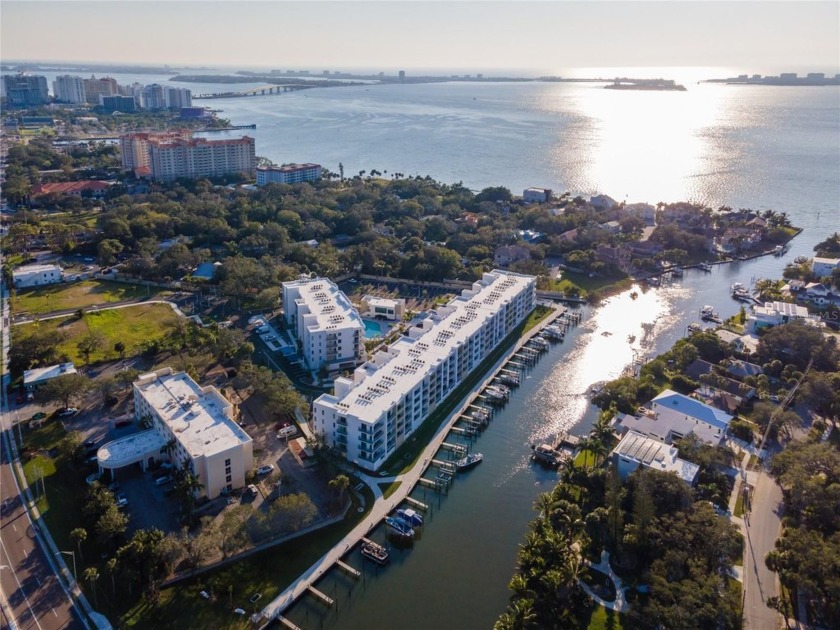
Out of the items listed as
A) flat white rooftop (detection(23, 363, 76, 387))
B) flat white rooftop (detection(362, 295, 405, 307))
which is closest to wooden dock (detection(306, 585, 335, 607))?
flat white rooftop (detection(23, 363, 76, 387))

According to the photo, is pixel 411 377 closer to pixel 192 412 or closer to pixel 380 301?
pixel 192 412

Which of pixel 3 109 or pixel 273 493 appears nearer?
pixel 273 493

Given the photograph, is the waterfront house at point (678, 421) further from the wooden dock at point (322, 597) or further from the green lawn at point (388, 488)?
the wooden dock at point (322, 597)

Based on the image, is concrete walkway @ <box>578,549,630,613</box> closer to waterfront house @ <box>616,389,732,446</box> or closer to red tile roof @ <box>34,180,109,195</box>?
waterfront house @ <box>616,389,732,446</box>

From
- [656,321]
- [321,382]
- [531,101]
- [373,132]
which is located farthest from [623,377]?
[531,101]

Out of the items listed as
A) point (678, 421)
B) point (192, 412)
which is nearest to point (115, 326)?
point (192, 412)

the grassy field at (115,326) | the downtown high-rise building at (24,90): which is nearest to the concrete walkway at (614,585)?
the grassy field at (115,326)

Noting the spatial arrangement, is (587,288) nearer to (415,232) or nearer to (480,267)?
(480,267)
